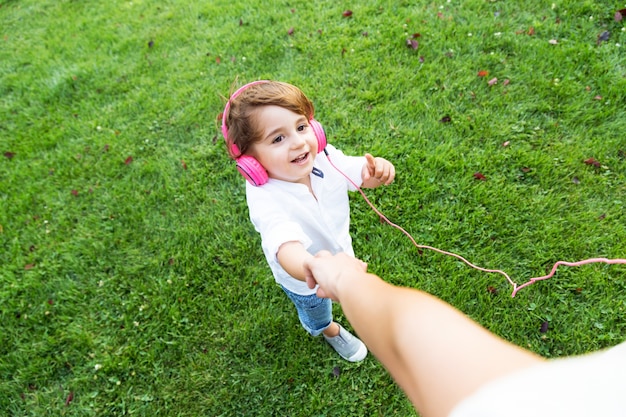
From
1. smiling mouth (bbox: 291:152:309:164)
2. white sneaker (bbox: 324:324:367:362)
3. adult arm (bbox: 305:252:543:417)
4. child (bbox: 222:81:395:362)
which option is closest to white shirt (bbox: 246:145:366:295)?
child (bbox: 222:81:395:362)

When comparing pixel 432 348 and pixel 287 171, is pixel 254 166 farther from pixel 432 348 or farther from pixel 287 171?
pixel 432 348

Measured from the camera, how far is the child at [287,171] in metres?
1.87

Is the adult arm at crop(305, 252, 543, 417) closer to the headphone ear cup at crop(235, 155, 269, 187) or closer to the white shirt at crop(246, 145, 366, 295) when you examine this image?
the white shirt at crop(246, 145, 366, 295)

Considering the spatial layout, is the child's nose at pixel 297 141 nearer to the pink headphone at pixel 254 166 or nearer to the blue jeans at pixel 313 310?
the pink headphone at pixel 254 166

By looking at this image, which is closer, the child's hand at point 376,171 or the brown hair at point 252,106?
the brown hair at point 252,106

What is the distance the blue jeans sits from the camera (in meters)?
2.32

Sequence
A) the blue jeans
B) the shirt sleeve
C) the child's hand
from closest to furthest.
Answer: the shirt sleeve
the child's hand
the blue jeans

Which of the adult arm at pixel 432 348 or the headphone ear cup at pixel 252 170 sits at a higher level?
the adult arm at pixel 432 348

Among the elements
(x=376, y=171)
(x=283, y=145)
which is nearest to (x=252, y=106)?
(x=283, y=145)

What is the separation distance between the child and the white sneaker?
30.0 inches

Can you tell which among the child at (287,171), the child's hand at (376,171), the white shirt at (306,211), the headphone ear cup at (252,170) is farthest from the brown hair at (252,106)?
the child's hand at (376,171)

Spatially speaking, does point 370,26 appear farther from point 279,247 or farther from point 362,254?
point 279,247

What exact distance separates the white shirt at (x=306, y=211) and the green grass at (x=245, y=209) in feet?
3.54

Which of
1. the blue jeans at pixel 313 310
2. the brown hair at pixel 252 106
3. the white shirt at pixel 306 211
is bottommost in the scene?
the blue jeans at pixel 313 310
